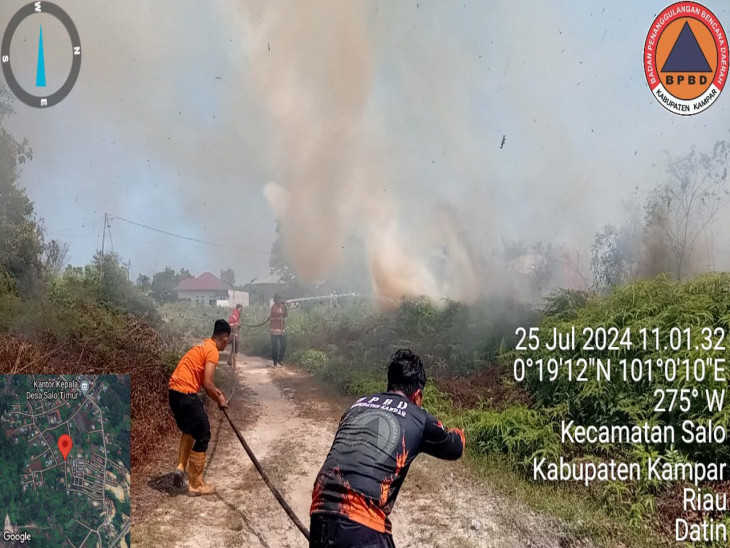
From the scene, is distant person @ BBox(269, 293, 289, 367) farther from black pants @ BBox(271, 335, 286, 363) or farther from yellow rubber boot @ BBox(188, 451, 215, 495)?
yellow rubber boot @ BBox(188, 451, 215, 495)

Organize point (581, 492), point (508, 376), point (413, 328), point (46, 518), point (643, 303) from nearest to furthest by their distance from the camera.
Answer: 1. point (46, 518)
2. point (581, 492)
3. point (643, 303)
4. point (508, 376)
5. point (413, 328)

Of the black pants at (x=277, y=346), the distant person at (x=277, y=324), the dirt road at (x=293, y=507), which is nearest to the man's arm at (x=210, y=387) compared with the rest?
the dirt road at (x=293, y=507)

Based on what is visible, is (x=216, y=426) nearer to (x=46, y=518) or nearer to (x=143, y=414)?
(x=143, y=414)

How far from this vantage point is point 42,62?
232 inches

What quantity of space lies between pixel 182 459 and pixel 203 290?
6.45 meters

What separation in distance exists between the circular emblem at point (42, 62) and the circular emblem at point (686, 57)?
6787 millimetres

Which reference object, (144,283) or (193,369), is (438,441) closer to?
(193,369)

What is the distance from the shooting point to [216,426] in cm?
765

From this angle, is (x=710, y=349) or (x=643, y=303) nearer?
(x=710, y=349)

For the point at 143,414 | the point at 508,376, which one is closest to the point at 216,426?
the point at 143,414

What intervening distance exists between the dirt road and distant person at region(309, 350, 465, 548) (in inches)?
88.4

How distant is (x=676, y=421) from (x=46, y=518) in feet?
20.1

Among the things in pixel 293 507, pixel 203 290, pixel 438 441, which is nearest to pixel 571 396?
pixel 293 507

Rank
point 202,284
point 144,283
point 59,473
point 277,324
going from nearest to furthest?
1. point 59,473
2. point 144,283
3. point 202,284
4. point 277,324
